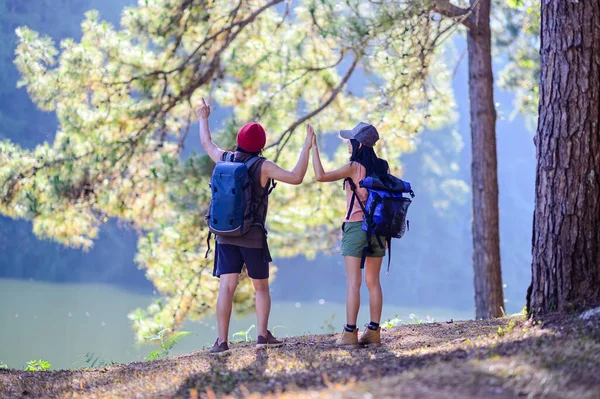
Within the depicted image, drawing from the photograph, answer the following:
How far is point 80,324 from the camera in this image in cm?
2564

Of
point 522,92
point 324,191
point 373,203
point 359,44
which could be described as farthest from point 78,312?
point 373,203

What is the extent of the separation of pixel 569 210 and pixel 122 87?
5890 millimetres

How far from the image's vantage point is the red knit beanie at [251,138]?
4.63 metres

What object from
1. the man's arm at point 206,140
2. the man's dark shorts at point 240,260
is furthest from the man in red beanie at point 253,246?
the man's arm at point 206,140

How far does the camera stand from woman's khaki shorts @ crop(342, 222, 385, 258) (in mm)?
4637

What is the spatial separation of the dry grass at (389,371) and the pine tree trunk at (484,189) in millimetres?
2523

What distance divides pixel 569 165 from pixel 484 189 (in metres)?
3.42

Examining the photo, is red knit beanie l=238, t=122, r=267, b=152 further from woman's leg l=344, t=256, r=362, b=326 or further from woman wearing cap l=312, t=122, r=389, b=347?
woman's leg l=344, t=256, r=362, b=326

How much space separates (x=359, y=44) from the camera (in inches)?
332

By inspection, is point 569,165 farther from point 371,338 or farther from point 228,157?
point 228,157

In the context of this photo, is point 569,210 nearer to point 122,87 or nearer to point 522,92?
point 122,87

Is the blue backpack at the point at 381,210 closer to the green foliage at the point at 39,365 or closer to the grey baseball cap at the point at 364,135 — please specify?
the grey baseball cap at the point at 364,135

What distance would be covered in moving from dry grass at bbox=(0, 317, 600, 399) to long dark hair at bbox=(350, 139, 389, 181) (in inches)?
44.4

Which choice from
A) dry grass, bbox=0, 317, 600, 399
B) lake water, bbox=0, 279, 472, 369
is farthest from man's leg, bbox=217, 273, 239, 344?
lake water, bbox=0, 279, 472, 369
